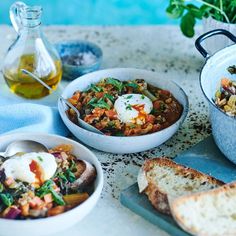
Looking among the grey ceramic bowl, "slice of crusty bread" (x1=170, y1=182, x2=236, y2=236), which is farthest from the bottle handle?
"slice of crusty bread" (x1=170, y1=182, x2=236, y2=236)

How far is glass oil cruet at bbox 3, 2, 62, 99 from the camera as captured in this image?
184cm

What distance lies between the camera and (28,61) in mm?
1855

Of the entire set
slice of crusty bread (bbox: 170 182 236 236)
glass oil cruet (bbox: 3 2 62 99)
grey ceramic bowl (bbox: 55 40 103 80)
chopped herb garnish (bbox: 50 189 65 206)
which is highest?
slice of crusty bread (bbox: 170 182 236 236)

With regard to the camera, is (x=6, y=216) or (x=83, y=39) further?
(x=83, y=39)

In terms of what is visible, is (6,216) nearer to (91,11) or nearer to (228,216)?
(228,216)

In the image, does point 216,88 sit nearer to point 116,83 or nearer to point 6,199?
point 116,83

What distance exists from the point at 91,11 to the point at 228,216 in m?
1.34

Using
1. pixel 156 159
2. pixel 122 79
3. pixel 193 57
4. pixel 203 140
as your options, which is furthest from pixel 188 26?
pixel 156 159

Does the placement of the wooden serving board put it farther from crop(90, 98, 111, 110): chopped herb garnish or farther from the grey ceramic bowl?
the grey ceramic bowl

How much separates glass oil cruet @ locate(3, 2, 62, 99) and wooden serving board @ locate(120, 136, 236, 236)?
49cm

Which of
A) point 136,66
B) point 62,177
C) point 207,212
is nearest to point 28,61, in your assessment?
point 136,66

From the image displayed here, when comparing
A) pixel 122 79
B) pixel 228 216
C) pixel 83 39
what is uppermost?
pixel 228 216

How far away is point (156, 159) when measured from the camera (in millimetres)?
1521

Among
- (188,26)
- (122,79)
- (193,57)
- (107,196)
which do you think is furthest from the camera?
(193,57)
